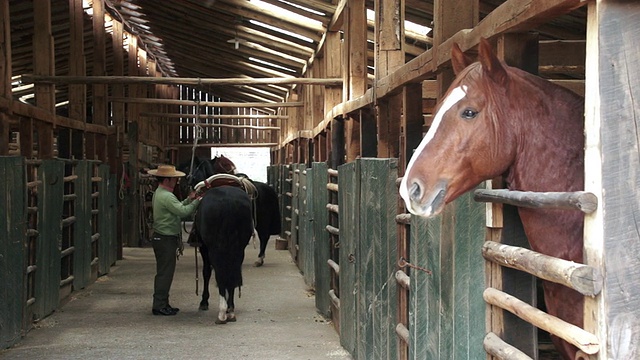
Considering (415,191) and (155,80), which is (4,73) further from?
(415,191)

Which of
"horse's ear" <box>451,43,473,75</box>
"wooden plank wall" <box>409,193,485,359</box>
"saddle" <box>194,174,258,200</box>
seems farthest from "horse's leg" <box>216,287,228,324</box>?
"horse's ear" <box>451,43,473,75</box>

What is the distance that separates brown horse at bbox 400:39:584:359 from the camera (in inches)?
110

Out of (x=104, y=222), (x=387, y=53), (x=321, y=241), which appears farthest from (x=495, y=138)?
(x=104, y=222)

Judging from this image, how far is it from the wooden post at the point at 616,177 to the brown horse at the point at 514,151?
64cm

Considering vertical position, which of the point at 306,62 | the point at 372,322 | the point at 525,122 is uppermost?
the point at 306,62

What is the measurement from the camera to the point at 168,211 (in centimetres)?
957

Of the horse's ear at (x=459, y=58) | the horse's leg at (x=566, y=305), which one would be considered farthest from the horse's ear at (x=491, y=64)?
the horse's leg at (x=566, y=305)

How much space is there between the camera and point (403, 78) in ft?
17.2

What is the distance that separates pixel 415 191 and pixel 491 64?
0.50 m

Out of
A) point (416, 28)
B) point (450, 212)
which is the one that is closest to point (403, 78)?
point (450, 212)

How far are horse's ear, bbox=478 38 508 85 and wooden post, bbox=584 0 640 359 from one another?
644 millimetres

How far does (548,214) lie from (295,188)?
40.6 ft

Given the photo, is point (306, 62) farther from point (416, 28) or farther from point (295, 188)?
point (416, 28)

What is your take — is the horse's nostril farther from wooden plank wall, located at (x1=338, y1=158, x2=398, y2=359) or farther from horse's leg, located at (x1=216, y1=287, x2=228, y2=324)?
horse's leg, located at (x1=216, y1=287, x2=228, y2=324)
